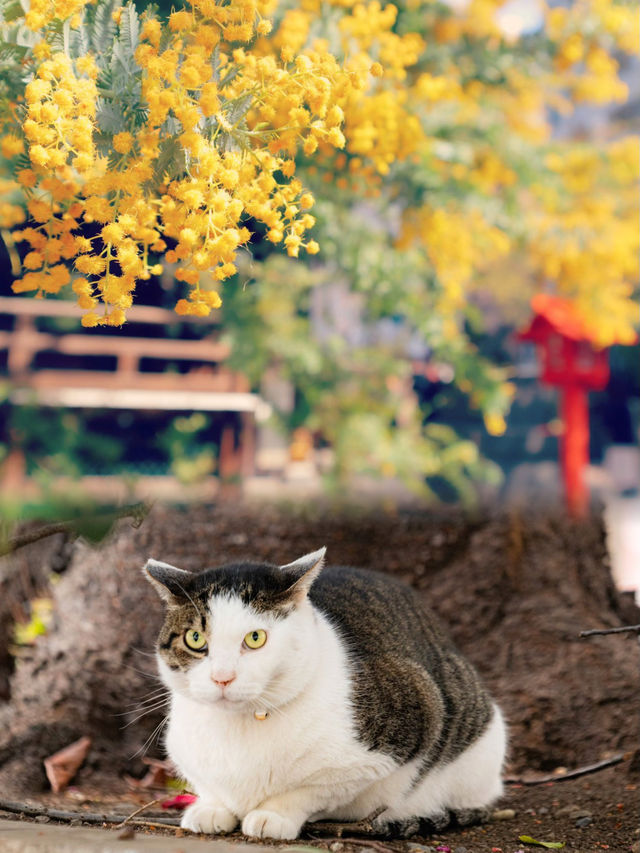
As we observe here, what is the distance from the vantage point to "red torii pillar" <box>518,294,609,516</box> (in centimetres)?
577

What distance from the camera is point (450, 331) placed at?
17.9ft

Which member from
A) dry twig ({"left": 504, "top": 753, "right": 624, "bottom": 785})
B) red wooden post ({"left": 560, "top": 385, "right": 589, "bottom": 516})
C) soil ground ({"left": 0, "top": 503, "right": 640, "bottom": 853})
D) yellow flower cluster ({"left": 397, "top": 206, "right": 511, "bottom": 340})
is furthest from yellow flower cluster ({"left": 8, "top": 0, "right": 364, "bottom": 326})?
red wooden post ({"left": 560, "top": 385, "right": 589, "bottom": 516})

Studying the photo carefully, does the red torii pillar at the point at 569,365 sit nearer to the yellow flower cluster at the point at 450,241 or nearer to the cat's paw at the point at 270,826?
the yellow flower cluster at the point at 450,241

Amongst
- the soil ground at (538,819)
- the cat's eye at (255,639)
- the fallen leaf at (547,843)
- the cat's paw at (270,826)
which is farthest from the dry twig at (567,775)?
the cat's eye at (255,639)

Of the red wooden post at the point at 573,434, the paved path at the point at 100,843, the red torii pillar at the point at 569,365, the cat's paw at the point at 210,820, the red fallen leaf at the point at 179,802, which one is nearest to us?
the paved path at the point at 100,843

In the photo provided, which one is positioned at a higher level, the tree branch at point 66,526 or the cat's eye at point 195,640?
the tree branch at point 66,526

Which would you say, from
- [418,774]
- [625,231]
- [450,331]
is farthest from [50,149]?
[625,231]

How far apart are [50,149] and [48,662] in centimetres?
146

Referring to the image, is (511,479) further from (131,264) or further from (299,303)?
(131,264)

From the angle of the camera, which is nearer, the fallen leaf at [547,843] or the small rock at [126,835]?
the small rock at [126,835]

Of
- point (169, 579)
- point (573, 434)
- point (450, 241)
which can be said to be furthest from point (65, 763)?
point (573, 434)

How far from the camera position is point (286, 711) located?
1298 mm

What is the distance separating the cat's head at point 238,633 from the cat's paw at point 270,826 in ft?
0.47

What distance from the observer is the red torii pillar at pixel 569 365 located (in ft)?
18.9
